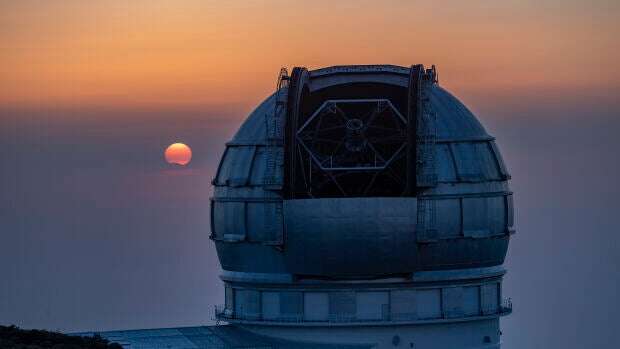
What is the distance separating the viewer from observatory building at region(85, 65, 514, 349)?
251 feet

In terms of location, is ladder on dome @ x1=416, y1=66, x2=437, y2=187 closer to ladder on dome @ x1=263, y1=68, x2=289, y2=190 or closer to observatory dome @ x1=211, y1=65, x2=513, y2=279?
observatory dome @ x1=211, y1=65, x2=513, y2=279

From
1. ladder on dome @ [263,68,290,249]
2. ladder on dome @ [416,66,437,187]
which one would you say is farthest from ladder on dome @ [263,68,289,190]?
ladder on dome @ [416,66,437,187]

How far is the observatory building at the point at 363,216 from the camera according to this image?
76.6 meters

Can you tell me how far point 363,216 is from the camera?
75625mm

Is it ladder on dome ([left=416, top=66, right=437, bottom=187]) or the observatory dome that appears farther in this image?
ladder on dome ([left=416, top=66, right=437, bottom=187])

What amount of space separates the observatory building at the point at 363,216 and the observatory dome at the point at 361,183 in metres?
Result: 0.06

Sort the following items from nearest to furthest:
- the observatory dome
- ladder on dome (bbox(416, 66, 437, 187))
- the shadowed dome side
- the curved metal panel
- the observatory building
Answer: the curved metal panel, the observatory dome, the observatory building, ladder on dome (bbox(416, 66, 437, 187)), the shadowed dome side

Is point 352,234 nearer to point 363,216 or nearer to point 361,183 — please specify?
point 363,216

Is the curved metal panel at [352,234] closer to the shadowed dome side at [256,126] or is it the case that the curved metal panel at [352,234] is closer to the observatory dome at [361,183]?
the observatory dome at [361,183]

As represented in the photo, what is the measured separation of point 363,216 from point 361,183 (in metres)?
4.13

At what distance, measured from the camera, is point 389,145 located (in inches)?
3105

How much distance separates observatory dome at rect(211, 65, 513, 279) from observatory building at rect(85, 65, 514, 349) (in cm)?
6

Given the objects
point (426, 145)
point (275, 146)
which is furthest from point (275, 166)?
point (426, 145)

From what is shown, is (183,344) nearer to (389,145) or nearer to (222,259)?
(222,259)
